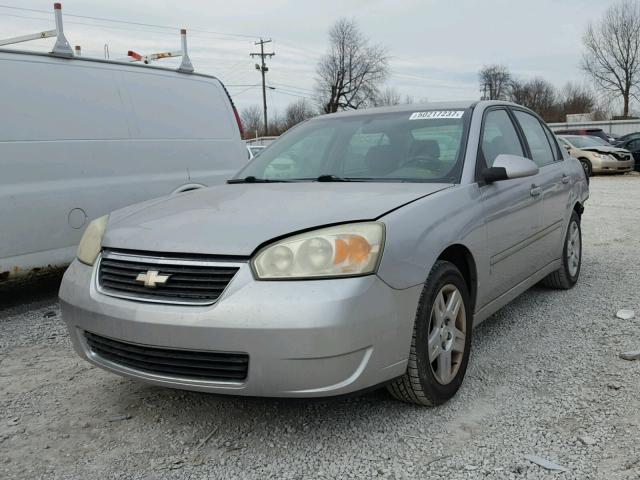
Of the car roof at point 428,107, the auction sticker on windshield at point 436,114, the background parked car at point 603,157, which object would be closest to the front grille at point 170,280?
the auction sticker on windshield at point 436,114

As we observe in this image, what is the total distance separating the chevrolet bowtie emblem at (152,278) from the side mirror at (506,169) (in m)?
1.86

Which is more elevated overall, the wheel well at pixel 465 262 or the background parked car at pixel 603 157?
the wheel well at pixel 465 262

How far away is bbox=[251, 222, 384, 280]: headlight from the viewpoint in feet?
7.80

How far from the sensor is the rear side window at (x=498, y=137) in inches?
144

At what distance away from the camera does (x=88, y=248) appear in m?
2.99

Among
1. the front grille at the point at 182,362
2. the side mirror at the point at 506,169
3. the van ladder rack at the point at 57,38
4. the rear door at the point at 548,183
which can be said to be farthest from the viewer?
the van ladder rack at the point at 57,38

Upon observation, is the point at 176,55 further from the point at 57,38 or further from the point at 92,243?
the point at 92,243

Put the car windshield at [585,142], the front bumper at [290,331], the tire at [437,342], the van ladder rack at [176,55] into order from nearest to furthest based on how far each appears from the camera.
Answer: the front bumper at [290,331], the tire at [437,342], the van ladder rack at [176,55], the car windshield at [585,142]

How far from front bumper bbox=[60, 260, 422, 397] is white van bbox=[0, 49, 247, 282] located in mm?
2462

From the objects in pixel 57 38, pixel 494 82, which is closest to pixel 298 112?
pixel 494 82

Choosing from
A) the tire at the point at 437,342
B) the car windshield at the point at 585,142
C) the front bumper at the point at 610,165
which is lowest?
the front bumper at the point at 610,165

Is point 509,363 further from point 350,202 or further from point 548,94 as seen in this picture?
point 548,94

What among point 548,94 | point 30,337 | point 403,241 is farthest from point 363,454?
point 548,94

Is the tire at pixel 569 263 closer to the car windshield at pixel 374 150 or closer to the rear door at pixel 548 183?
the rear door at pixel 548 183
